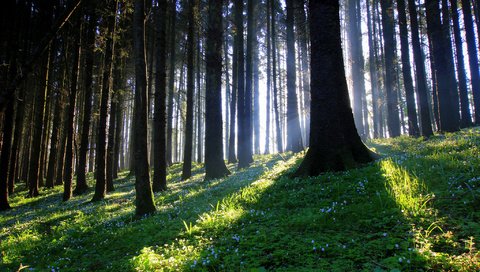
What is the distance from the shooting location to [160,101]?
15859 mm

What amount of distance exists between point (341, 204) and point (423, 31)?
25565 mm

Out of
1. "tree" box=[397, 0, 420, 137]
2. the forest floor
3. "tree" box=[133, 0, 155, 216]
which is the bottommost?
the forest floor

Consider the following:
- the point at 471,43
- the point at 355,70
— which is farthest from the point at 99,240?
the point at 355,70

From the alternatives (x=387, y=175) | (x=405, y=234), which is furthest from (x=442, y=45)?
(x=405, y=234)

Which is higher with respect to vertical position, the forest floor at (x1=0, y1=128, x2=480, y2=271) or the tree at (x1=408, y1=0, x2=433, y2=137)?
the tree at (x1=408, y1=0, x2=433, y2=137)

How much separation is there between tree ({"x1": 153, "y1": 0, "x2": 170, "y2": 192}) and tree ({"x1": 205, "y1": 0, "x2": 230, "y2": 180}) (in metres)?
2.35

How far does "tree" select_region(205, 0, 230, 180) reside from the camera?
16.6 meters

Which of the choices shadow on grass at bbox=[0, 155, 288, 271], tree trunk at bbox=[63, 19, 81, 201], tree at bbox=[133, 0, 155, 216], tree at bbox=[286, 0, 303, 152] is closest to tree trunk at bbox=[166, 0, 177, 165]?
tree trunk at bbox=[63, 19, 81, 201]

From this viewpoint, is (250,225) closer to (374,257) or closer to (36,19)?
(374,257)

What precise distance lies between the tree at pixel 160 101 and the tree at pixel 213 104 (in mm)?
2350

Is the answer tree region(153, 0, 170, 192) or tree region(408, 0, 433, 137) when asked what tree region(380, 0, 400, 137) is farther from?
tree region(153, 0, 170, 192)

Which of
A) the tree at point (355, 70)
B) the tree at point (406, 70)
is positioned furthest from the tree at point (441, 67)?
the tree at point (355, 70)

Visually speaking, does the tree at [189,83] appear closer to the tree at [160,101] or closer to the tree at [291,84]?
the tree at [160,101]

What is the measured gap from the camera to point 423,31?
83.5ft
